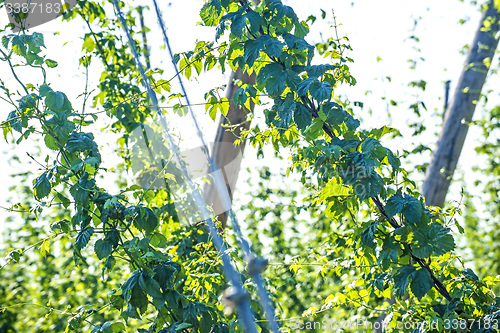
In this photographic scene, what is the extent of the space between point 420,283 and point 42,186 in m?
1.45

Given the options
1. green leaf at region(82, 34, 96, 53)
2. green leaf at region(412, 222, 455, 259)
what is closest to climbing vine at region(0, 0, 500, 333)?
green leaf at region(412, 222, 455, 259)

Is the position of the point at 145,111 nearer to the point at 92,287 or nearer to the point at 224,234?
the point at 224,234

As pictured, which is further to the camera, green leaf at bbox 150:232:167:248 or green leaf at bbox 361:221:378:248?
green leaf at bbox 150:232:167:248

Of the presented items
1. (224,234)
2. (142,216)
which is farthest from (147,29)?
(142,216)

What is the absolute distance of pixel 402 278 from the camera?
1.58 meters

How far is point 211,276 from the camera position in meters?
1.99

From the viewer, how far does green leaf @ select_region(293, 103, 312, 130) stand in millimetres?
1624

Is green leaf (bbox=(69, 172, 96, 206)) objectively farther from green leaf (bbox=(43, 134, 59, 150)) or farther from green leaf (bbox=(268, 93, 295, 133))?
green leaf (bbox=(268, 93, 295, 133))

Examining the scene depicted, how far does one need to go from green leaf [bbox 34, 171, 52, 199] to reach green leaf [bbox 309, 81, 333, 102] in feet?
3.52

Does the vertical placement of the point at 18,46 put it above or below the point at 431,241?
above

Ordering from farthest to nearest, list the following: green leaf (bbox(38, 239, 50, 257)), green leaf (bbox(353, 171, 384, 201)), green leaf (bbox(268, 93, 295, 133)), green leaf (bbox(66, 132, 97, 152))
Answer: green leaf (bbox(38, 239, 50, 257))
green leaf (bbox(66, 132, 97, 152))
green leaf (bbox(268, 93, 295, 133))
green leaf (bbox(353, 171, 384, 201))

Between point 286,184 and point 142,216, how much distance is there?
4.15 meters

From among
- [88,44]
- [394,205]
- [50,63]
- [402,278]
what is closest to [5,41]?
[50,63]

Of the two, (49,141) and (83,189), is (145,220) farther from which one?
(49,141)
